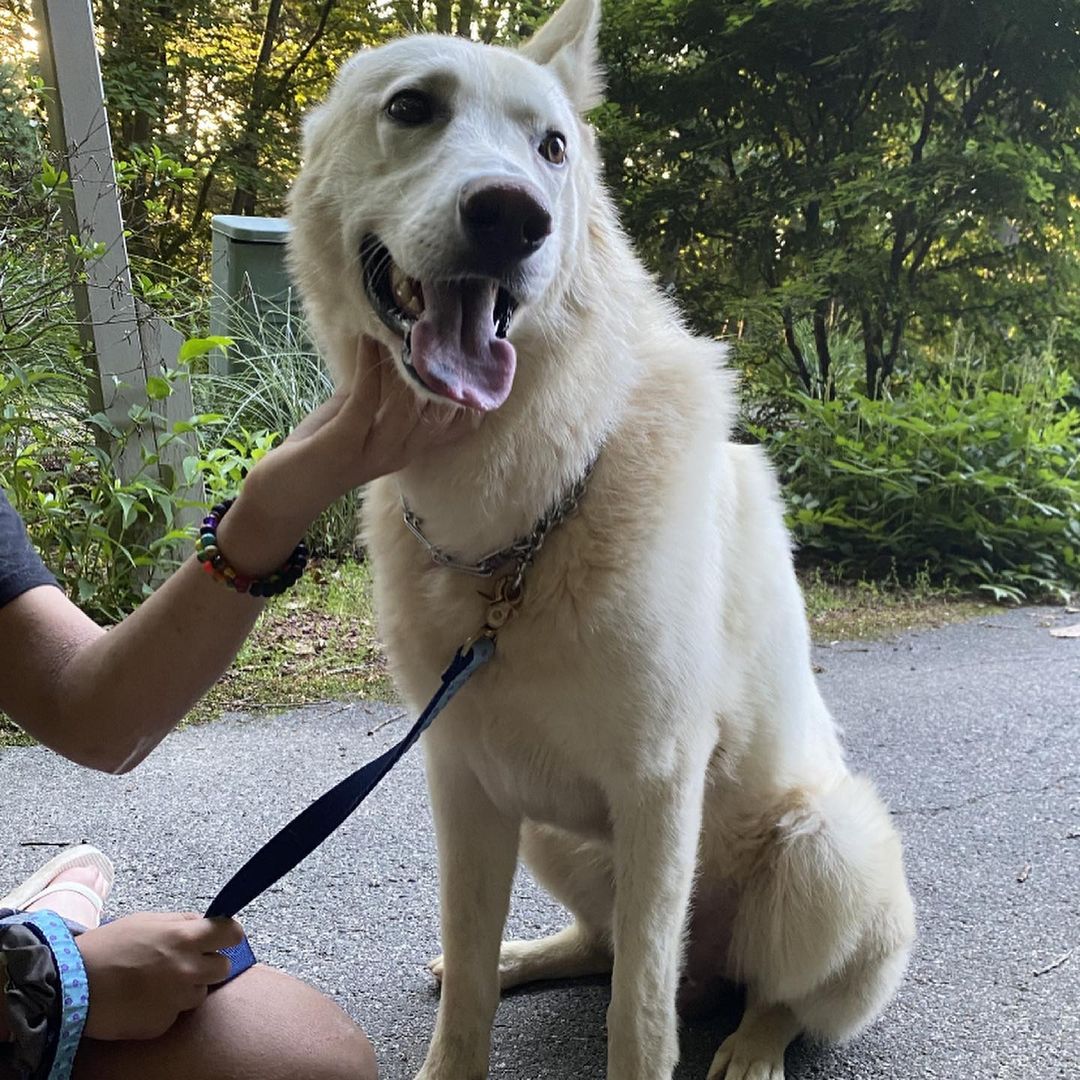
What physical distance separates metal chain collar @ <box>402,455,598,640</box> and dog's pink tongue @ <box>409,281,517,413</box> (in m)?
0.20

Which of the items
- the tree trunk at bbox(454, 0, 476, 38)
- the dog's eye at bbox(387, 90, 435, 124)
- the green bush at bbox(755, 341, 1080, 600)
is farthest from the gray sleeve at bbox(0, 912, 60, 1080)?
the tree trunk at bbox(454, 0, 476, 38)

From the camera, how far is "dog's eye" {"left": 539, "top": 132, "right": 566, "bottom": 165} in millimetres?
1394

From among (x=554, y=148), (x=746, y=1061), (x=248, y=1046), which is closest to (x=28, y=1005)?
(x=248, y=1046)

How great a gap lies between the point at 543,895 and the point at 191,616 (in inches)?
48.6

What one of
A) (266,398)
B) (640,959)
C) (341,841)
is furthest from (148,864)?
(266,398)

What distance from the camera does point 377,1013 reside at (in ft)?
5.70

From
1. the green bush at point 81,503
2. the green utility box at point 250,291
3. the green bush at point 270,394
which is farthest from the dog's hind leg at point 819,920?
the green utility box at point 250,291

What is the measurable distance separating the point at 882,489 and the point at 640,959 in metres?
3.56

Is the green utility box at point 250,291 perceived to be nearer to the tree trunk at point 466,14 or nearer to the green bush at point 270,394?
the green bush at point 270,394

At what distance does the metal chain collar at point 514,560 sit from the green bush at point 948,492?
325 cm

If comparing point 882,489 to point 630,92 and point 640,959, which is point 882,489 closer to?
point 630,92

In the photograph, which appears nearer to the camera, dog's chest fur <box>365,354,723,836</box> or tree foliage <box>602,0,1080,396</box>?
dog's chest fur <box>365,354,723,836</box>

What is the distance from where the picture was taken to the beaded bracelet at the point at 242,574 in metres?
1.26

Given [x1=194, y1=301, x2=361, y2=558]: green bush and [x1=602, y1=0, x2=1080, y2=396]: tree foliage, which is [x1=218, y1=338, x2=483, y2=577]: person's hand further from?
[x1=602, y1=0, x2=1080, y2=396]: tree foliage
